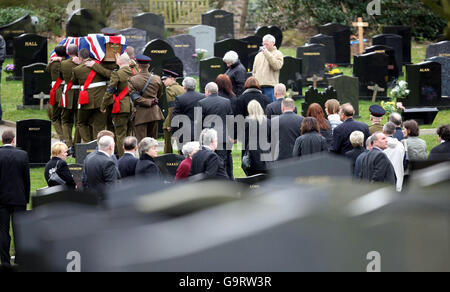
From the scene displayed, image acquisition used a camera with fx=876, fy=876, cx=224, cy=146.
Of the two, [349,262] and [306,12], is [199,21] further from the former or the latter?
[349,262]

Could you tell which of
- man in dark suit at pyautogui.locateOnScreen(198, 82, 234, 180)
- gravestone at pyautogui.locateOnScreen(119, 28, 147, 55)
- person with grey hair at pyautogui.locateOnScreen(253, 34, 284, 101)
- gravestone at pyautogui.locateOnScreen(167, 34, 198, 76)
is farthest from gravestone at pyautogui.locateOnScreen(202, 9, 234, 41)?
man in dark suit at pyautogui.locateOnScreen(198, 82, 234, 180)

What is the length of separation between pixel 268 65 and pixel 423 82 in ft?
13.4

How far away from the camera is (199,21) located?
1094 inches

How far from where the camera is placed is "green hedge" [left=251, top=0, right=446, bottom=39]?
26875mm

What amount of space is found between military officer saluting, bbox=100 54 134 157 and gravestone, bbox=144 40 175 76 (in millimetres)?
4801

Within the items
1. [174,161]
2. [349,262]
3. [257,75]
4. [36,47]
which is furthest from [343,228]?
[36,47]

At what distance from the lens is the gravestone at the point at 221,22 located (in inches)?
961

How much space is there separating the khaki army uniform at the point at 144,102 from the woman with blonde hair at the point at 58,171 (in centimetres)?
355

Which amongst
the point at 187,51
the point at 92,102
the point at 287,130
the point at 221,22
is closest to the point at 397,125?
the point at 287,130

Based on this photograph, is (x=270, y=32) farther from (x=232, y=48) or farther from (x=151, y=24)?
(x=151, y=24)

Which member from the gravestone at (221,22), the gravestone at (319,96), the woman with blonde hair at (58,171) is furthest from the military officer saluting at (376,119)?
the gravestone at (221,22)

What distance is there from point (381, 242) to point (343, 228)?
17 centimetres

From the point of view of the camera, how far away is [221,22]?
80.4ft

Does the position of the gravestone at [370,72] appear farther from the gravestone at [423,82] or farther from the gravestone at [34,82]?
the gravestone at [34,82]
